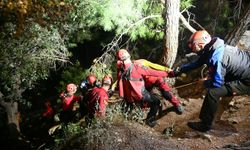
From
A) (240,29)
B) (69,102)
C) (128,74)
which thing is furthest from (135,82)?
(240,29)

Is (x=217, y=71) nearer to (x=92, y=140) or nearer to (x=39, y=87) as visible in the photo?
(x=92, y=140)

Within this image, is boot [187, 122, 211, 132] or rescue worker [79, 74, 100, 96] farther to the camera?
rescue worker [79, 74, 100, 96]

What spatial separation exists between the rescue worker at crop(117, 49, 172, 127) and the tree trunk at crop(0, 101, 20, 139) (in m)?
7.21

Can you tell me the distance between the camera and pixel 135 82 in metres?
7.07

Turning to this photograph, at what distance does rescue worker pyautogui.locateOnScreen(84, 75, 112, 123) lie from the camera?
23.8 feet

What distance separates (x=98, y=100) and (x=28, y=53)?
4.57 m

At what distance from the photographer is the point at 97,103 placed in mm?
7367

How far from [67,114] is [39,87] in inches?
282

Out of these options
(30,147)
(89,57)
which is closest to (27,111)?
(89,57)

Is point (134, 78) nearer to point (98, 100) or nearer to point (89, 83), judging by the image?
point (98, 100)

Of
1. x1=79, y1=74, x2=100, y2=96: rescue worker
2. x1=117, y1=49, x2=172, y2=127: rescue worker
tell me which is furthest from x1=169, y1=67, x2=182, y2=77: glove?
x1=79, y1=74, x2=100, y2=96: rescue worker

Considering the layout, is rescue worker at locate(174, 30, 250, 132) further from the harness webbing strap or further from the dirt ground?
the harness webbing strap

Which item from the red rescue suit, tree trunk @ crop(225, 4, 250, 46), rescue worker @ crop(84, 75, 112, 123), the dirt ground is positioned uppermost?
tree trunk @ crop(225, 4, 250, 46)

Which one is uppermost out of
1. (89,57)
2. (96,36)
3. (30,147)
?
(96,36)
